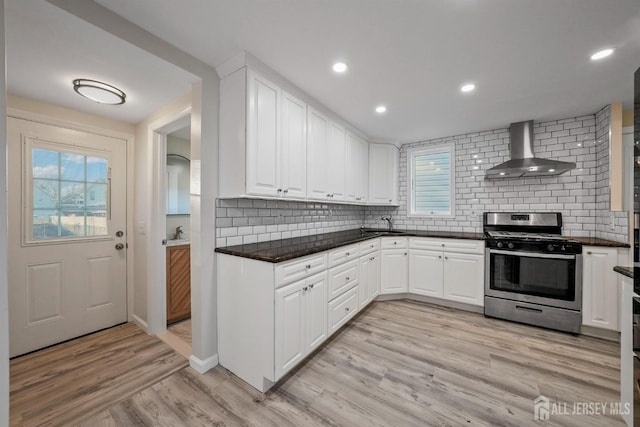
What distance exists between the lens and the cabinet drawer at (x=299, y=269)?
64.6 inches

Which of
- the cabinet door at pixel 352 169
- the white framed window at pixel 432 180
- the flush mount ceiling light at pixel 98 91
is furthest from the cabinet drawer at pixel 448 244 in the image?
the flush mount ceiling light at pixel 98 91

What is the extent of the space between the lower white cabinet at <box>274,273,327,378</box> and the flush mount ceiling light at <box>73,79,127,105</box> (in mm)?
2022

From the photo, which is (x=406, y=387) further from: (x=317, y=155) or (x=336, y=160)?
(x=336, y=160)

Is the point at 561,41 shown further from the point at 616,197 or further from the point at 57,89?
the point at 57,89

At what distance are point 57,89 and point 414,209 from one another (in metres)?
4.30

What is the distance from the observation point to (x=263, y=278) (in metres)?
1.64

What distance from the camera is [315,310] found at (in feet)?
6.51

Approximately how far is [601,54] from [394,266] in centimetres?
268

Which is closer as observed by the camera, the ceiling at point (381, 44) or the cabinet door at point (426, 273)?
the ceiling at point (381, 44)

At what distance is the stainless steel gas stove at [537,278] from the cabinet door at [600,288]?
5cm

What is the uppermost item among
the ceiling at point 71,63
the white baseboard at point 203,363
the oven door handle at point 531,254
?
the ceiling at point 71,63

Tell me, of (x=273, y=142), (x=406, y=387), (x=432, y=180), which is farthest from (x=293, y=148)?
(x=432, y=180)

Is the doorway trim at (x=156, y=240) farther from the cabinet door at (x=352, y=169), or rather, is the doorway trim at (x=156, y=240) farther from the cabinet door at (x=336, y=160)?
the cabinet door at (x=352, y=169)

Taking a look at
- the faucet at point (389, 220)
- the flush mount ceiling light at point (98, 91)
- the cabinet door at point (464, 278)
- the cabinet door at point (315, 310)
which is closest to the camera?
the flush mount ceiling light at point (98, 91)
